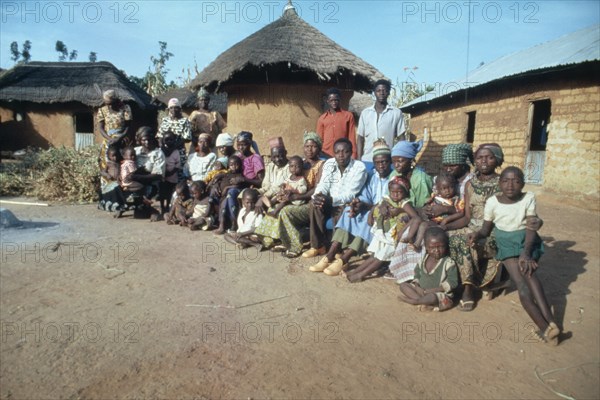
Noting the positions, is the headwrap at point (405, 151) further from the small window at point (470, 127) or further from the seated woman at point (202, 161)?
the small window at point (470, 127)

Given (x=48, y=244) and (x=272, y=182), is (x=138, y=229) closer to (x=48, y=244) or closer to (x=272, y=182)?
(x=48, y=244)

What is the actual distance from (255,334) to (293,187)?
232cm

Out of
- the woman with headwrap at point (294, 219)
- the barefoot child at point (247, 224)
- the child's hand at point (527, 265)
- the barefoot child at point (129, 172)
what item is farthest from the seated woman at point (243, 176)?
the child's hand at point (527, 265)

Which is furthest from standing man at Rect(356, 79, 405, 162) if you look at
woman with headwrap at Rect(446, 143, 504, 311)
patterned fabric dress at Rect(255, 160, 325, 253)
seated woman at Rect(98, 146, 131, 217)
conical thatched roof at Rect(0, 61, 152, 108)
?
conical thatched roof at Rect(0, 61, 152, 108)

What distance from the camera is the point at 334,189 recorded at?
4402mm

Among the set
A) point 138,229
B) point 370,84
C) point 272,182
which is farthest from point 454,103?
point 138,229

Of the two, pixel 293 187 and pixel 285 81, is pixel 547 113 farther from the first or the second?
pixel 293 187

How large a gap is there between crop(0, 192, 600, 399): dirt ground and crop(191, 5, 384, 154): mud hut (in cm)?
372

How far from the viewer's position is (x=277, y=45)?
725 centimetres

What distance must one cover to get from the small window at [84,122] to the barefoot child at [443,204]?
49.5ft

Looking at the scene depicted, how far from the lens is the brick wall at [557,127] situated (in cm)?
762

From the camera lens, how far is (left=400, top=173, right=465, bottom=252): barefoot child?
343 cm

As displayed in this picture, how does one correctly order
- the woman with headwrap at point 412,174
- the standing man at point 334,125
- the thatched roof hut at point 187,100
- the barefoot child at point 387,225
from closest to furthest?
1. the barefoot child at point 387,225
2. the woman with headwrap at point 412,174
3. the standing man at point 334,125
4. the thatched roof hut at point 187,100

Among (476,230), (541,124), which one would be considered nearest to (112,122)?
(476,230)
